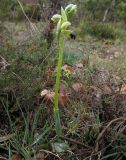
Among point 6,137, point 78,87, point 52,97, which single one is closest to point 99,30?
point 78,87

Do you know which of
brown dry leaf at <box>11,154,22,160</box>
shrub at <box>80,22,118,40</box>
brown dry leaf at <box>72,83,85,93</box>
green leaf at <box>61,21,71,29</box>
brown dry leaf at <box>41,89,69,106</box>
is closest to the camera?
green leaf at <box>61,21,71,29</box>

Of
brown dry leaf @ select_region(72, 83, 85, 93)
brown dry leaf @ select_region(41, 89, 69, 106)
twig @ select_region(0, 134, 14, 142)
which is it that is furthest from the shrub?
twig @ select_region(0, 134, 14, 142)

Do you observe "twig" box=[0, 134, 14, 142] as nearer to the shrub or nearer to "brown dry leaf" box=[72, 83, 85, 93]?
"brown dry leaf" box=[72, 83, 85, 93]

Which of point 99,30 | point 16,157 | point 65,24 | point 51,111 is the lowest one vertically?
point 99,30

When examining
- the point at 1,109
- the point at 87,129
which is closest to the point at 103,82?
the point at 87,129

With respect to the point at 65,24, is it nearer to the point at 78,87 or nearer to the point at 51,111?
the point at 51,111

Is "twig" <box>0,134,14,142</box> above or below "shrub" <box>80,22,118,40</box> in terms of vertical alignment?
above

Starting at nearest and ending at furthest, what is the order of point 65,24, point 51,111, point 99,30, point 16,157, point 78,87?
point 65,24
point 16,157
point 51,111
point 78,87
point 99,30

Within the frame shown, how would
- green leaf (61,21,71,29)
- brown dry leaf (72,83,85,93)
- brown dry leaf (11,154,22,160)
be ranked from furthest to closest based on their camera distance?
brown dry leaf (72,83,85,93), brown dry leaf (11,154,22,160), green leaf (61,21,71,29)

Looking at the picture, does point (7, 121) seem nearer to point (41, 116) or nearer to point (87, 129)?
point (41, 116)

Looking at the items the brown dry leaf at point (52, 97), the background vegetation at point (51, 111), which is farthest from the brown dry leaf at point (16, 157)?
the brown dry leaf at point (52, 97)

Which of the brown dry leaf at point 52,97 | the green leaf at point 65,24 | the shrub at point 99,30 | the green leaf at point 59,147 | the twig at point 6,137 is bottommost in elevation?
the shrub at point 99,30

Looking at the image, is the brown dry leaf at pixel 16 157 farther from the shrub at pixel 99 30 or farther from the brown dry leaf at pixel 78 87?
the shrub at pixel 99 30
